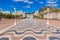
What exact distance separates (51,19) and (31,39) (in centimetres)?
54

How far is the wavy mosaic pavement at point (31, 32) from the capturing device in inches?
132

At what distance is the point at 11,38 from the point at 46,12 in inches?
31.4

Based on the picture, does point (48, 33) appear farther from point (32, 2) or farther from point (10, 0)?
point (10, 0)

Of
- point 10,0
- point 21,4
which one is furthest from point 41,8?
point 10,0

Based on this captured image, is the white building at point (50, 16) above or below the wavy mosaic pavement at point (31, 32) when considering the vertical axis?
above

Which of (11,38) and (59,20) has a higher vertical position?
(59,20)

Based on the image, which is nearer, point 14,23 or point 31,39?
point 31,39

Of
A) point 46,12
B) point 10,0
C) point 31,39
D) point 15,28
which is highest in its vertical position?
point 10,0

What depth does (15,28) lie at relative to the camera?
3.49 meters

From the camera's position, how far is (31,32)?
11.3 feet

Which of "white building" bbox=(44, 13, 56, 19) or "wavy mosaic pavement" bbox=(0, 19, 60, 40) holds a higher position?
"white building" bbox=(44, 13, 56, 19)

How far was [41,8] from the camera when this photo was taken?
11.0 ft

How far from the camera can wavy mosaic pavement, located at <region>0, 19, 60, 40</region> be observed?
11.0 ft

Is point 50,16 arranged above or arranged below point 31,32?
above
